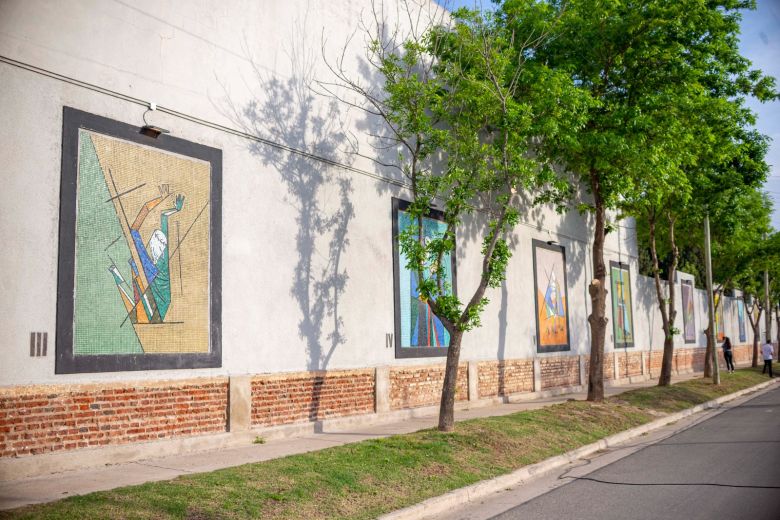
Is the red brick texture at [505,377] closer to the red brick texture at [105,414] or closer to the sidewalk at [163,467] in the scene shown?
the sidewalk at [163,467]

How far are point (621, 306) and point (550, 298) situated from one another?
708 cm

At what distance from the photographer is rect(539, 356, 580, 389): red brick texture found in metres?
22.3

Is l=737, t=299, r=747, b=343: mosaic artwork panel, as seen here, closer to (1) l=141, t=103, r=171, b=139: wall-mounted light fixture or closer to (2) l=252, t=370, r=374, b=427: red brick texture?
(2) l=252, t=370, r=374, b=427: red brick texture

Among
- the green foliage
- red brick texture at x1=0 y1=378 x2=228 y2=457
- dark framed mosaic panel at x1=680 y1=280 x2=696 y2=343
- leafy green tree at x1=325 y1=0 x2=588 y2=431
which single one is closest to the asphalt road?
leafy green tree at x1=325 y1=0 x2=588 y2=431

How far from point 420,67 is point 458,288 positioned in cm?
559

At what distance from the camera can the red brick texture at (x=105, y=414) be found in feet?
28.4

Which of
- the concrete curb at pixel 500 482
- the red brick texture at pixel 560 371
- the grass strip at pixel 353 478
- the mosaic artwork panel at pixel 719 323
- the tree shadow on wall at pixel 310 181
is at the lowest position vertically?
the concrete curb at pixel 500 482

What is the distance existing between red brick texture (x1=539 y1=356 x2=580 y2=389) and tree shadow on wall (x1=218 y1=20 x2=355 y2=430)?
10.1 m

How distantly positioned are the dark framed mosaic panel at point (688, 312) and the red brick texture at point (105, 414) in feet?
103

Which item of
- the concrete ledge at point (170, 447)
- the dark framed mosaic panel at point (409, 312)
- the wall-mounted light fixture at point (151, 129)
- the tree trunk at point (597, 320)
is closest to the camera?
the concrete ledge at point (170, 447)

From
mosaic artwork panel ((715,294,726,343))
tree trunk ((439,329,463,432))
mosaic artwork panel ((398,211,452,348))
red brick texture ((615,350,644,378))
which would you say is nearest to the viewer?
tree trunk ((439,329,463,432))

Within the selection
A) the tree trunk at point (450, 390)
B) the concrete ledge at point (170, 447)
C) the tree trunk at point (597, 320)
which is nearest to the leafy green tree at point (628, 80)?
the tree trunk at point (597, 320)

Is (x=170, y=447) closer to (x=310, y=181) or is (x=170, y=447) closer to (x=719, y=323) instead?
(x=310, y=181)

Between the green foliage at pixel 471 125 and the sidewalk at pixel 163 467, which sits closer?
the sidewalk at pixel 163 467
